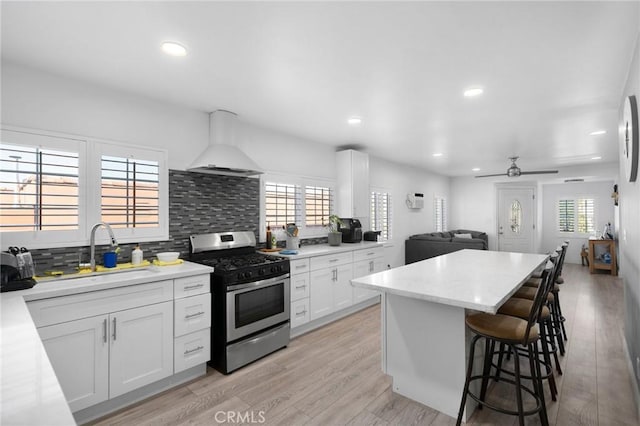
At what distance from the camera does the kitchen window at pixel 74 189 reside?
86.4 inches

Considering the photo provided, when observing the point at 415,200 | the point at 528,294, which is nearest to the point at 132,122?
the point at 528,294

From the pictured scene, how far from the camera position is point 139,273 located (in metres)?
2.45

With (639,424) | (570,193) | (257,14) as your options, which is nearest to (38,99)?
(257,14)

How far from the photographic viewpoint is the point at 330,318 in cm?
398

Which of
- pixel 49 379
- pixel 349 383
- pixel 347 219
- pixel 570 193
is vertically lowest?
pixel 349 383

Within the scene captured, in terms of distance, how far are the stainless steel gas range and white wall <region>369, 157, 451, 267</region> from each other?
10.5 ft

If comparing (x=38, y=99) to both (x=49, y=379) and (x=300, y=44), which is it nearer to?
(x=300, y=44)

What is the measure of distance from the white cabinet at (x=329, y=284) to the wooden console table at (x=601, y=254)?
612 centimetres

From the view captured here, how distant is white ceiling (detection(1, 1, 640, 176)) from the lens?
1.68 meters

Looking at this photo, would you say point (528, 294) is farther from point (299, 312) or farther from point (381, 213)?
point (381, 213)

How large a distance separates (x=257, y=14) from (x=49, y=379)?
5.83 feet

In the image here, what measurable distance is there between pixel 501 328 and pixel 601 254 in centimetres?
729

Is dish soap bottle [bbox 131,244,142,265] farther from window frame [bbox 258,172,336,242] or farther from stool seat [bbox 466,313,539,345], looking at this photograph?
stool seat [bbox 466,313,539,345]

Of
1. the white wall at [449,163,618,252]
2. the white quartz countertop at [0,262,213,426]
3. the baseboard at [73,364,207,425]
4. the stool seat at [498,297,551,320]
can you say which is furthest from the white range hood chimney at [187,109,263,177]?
the white wall at [449,163,618,252]
